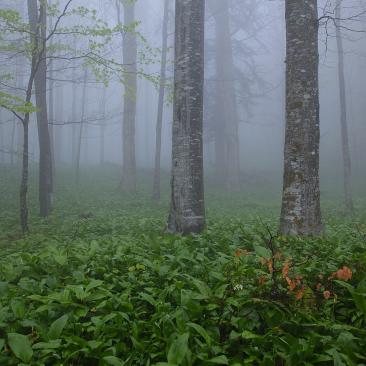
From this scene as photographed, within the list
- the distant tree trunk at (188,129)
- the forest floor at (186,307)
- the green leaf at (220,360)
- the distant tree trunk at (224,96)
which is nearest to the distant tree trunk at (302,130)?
the forest floor at (186,307)

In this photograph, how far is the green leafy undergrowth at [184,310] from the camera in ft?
9.61

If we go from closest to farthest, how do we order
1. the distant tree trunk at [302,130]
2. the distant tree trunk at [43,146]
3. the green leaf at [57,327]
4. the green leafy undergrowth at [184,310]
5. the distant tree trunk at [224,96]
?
1. the green leafy undergrowth at [184,310]
2. the green leaf at [57,327]
3. the distant tree trunk at [302,130]
4. the distant tree trunk at [43,146]
5. the distant tree trunk at [224,96]

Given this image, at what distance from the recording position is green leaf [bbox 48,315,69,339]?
309cm

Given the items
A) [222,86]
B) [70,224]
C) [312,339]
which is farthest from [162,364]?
[222,86]

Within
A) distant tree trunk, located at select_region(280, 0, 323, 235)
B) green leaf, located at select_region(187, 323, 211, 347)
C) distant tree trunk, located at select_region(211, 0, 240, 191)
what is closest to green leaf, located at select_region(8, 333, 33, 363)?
green leaf, located at select_region(187, 323, 211, 347)

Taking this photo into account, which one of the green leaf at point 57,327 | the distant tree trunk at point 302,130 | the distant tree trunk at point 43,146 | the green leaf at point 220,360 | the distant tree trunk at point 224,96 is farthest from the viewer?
the distant tree trunk at point 224,96

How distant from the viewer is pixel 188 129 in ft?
24.0

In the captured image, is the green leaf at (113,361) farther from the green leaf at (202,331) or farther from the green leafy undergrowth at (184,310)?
the green leaf at (202,331)

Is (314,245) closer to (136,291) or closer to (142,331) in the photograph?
(136,291)

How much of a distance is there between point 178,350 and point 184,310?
59 cm

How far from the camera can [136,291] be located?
4.08 meters

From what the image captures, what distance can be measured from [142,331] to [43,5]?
31.0 ft

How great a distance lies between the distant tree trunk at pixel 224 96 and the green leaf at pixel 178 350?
23150 mm

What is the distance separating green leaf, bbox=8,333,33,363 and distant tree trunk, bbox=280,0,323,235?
4.36 m
